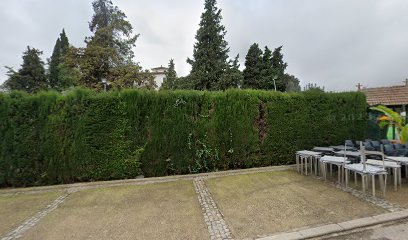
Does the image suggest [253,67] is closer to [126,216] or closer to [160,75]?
[126,216]

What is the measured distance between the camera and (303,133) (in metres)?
8.20

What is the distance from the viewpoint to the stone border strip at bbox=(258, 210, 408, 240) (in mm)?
3215

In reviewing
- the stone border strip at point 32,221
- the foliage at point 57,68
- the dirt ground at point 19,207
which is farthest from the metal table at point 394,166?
the foliage at point 57,68

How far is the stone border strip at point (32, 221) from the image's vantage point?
11.6ft

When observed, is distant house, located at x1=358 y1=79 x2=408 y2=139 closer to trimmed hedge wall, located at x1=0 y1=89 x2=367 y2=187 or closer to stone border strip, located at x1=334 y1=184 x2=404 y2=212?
trimmed hedge wall, located at x1=0 y1=89 x2=367 y2=187

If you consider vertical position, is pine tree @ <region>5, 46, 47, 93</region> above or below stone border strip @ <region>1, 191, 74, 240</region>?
above

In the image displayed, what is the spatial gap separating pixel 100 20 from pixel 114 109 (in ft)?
76.4

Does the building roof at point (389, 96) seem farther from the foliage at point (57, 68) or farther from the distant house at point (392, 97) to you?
the foliage at point (57, 68)

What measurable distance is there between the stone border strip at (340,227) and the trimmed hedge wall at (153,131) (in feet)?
13.7

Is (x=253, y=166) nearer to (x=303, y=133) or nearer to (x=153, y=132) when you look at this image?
(x=303, y=133)

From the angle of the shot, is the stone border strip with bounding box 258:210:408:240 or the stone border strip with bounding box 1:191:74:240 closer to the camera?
the stone border strip with bounding box 258:210:408:240

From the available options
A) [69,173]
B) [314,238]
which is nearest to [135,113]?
[69,173]


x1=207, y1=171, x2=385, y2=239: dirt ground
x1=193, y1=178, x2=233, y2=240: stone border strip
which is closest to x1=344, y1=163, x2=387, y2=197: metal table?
x1=207, y1=171, x2=385, y2=239: dirt ground

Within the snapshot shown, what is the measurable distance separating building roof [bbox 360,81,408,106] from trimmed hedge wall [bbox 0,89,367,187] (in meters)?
12.1
